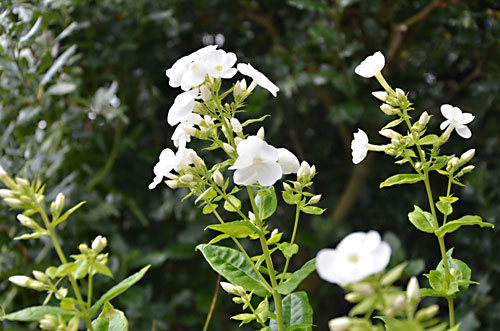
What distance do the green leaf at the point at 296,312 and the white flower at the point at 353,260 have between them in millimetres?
221

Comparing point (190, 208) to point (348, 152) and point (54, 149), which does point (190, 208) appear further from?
point (348, 152)

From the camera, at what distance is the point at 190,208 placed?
1.40 m

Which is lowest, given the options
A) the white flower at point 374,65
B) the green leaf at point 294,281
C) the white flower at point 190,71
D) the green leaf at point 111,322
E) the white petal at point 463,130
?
the green leaf at point 111,322

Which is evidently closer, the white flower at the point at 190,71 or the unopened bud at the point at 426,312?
the unopened bud at the point at 426,312

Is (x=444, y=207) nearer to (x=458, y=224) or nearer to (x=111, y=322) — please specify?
(x=458, y=224)

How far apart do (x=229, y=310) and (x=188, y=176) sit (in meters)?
1.11

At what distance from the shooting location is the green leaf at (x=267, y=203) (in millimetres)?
564

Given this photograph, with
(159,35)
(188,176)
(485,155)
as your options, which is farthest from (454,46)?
(188,176)

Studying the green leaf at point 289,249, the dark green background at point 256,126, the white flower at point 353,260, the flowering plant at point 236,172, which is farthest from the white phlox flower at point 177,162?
the dark green background at point 256,126

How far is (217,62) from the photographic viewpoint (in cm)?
52

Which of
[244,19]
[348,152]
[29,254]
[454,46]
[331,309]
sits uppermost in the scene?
[244,19]

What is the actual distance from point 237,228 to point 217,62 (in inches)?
6.7

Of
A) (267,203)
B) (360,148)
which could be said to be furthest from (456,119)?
(267,203)

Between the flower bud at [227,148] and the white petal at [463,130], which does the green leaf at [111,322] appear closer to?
the flower bud at [227,148]
